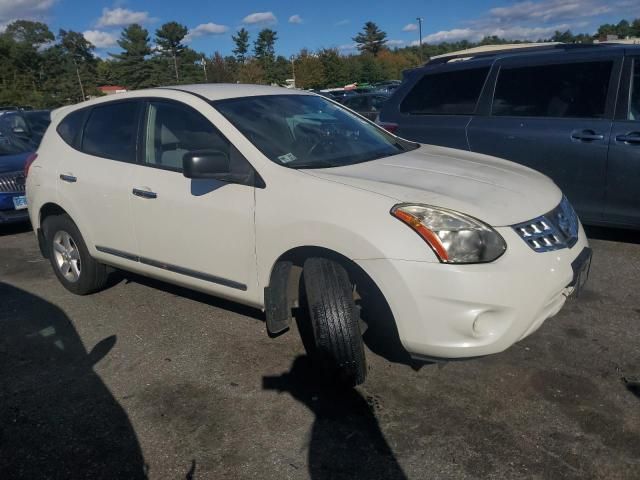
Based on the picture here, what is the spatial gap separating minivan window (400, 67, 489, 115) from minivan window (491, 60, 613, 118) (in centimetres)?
23

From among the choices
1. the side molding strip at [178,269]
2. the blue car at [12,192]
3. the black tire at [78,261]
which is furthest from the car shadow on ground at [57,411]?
the blue car at [12,192]

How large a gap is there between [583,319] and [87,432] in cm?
312

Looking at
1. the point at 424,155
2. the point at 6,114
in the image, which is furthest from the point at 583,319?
the point at 6,114

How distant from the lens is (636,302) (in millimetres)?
4012

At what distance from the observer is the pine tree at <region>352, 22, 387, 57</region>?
338ft

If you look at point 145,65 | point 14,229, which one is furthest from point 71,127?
point 145,65

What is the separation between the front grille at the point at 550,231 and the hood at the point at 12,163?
6679mm

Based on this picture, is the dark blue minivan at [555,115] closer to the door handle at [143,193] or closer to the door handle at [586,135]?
the door handle at [586,135]

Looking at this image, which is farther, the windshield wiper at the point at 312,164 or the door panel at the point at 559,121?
the door panel at the point at 559,121

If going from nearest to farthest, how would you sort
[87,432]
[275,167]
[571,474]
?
1. [571,474]
2. [87,432]
3. [275,167]

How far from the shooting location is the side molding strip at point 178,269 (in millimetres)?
3396

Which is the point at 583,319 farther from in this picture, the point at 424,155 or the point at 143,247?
the point at 143,247

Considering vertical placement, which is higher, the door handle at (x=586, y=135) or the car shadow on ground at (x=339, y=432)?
the door handle at (x=586, y=135)

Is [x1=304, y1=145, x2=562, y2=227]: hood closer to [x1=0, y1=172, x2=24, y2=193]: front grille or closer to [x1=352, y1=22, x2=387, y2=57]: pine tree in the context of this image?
[x1=0, y1=172, x2=24, y2=193]: front grille
